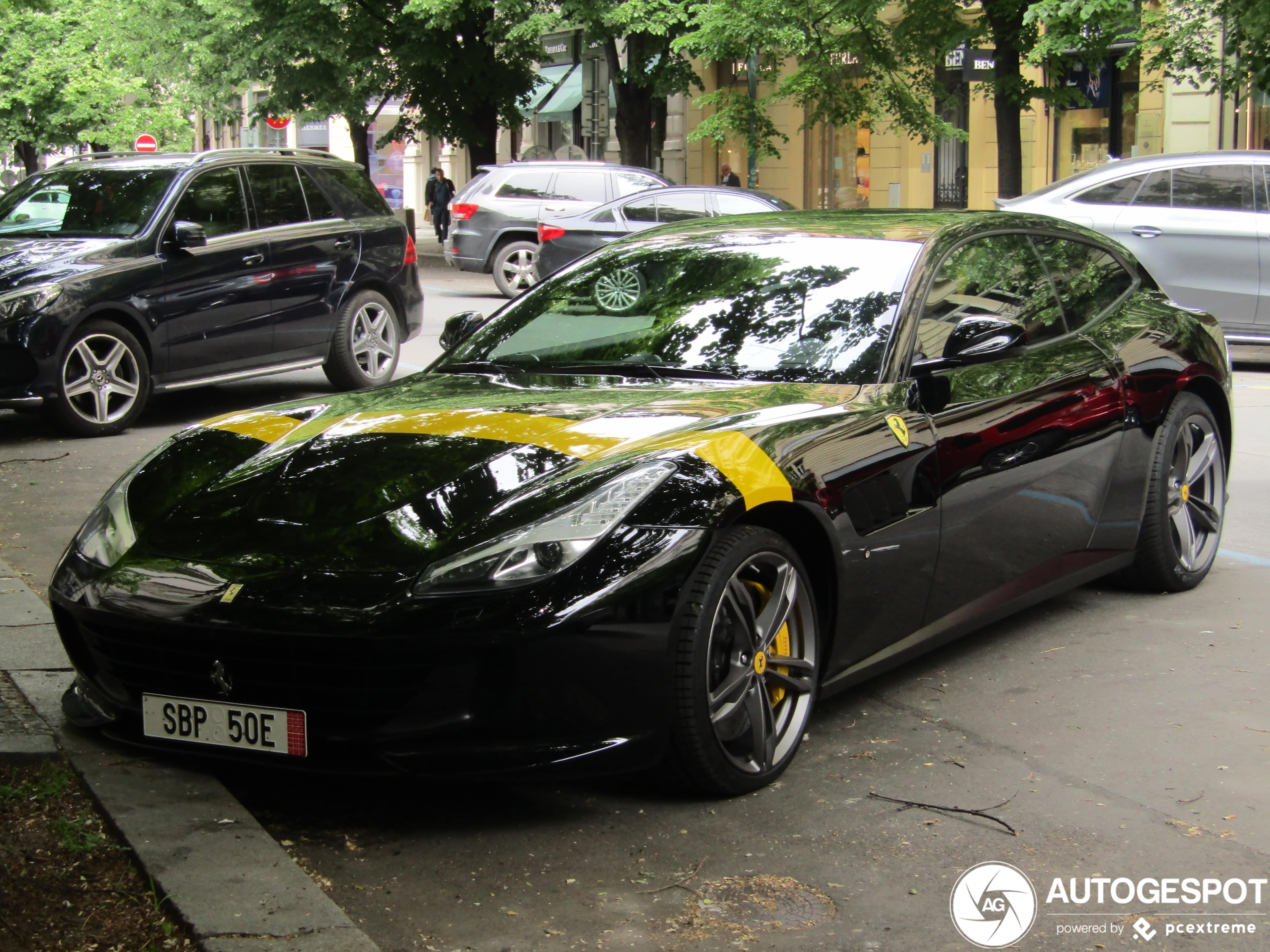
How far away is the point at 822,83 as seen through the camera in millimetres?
22969

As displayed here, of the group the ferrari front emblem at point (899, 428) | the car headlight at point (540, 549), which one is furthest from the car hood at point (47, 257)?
the car headlight at point (540, 549)

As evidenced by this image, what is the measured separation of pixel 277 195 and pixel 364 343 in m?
1.28

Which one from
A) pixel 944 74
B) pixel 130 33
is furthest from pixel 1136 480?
pixel 130 33

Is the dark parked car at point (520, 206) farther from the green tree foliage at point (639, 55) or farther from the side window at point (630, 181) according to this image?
the green tree foliage at point (639, 55)

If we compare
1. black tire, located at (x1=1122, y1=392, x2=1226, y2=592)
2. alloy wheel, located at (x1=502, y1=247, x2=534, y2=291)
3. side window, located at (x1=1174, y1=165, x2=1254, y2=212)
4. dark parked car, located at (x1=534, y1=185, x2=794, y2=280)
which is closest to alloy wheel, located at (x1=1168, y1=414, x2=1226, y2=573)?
black tire, located at (x1=1122, y1=392, x2=1226, y2=592)

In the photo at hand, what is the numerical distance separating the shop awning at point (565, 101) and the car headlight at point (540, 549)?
3585 cm

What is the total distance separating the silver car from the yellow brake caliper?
32.8 ft

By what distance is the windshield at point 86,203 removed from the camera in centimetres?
1071

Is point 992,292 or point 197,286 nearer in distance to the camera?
point 992,292

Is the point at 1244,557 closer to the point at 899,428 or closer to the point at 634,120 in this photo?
the point at 899,428

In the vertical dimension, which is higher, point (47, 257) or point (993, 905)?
point (47, 257)

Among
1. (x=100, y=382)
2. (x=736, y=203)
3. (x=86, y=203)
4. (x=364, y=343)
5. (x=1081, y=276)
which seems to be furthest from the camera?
(x=736, y=203)

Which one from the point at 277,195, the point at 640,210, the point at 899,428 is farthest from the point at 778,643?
the point at 640,210

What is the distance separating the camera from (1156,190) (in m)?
14.1
